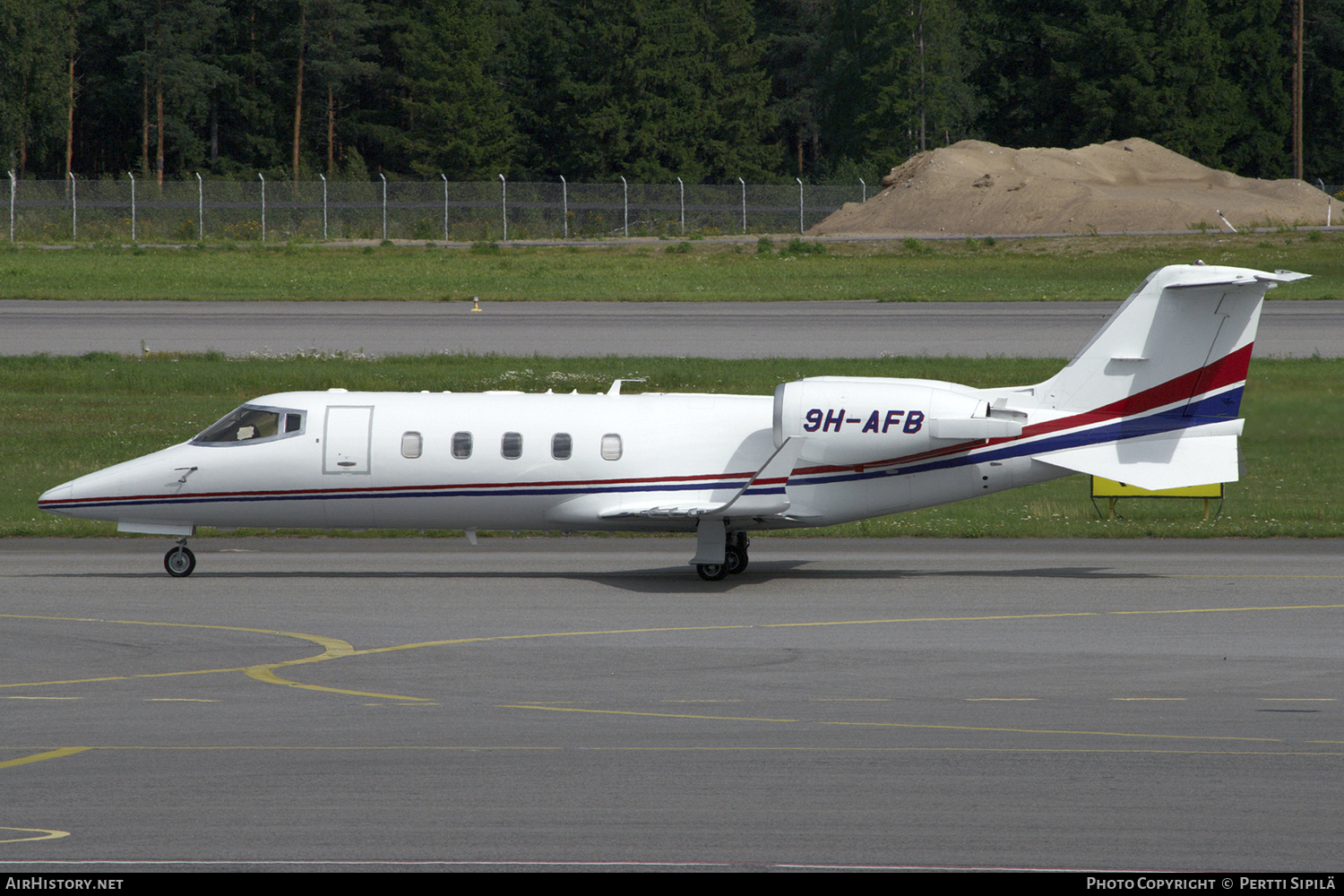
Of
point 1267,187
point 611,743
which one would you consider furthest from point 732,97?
point 611,743

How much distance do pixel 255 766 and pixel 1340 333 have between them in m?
39.5

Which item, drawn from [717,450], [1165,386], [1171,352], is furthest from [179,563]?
[1171,352]

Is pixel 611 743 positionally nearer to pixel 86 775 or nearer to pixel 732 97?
pixel 86 775

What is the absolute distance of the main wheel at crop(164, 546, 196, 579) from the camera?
2252 centimetres

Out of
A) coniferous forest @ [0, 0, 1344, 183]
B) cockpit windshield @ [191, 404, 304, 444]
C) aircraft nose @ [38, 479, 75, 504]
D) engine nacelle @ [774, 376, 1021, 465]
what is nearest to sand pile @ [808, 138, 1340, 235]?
coniferous forest @ [0, 0, 1344, 183]

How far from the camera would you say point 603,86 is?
10106 cm

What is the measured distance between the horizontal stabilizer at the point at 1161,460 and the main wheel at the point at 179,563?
12876 mm

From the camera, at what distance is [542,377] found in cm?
3806

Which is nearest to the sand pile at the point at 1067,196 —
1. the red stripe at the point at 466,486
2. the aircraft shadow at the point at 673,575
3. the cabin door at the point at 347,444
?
the aircraft shadow at the point at 673,575

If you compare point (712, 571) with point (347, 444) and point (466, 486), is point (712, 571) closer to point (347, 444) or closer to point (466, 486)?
point (466, 486)

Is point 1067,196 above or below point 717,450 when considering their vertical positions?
above

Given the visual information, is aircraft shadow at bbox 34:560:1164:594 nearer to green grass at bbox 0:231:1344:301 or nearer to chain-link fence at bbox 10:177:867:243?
green grass at bbox 0:231:1344:301

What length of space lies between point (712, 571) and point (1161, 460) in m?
6.79

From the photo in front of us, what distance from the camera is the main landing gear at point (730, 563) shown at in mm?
22078
